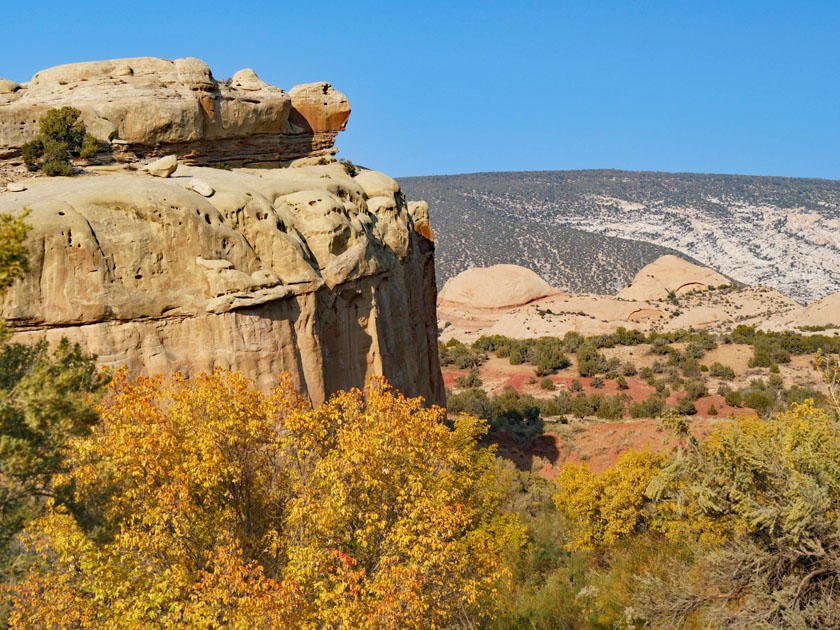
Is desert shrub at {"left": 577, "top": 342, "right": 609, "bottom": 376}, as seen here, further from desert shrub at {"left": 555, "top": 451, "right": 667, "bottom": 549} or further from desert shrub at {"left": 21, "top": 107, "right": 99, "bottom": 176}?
desert shrub at {"left": 21, "top": 107, "right": 99, "bottom": 176}

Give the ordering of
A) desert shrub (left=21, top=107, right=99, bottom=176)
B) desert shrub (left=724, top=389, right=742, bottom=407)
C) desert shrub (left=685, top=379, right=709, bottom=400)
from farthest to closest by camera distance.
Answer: desert shrub (left=685, top=379, right=709, bottom=400), desert shrub (left=724, top=389, right=742, bottom=407), desert shrub (left=21, top=107, right=99, bottom=176)

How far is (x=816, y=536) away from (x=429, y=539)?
6252mm

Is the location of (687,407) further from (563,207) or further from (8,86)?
(563,207)

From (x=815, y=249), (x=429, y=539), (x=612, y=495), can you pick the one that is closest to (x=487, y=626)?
(x=429, y=539)

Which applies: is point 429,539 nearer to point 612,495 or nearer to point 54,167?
point 612,495

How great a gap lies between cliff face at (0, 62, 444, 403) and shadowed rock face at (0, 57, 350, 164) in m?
3.33

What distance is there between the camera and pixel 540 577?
943 inches

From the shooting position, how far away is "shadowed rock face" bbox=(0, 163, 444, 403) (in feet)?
61.9

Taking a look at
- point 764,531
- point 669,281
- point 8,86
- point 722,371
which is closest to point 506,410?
point 722,371

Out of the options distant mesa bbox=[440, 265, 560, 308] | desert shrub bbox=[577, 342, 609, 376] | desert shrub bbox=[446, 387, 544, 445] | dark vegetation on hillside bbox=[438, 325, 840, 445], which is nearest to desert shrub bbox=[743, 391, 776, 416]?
dark vegetation on hillside bbox=[438, 325, 840, 445]

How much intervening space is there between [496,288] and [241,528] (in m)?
79.6

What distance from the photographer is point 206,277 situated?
20500 mm

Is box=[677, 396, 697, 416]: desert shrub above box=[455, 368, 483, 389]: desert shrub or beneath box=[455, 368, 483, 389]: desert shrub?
above

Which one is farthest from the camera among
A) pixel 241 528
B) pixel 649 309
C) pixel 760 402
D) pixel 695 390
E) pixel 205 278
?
pixel 649 309
